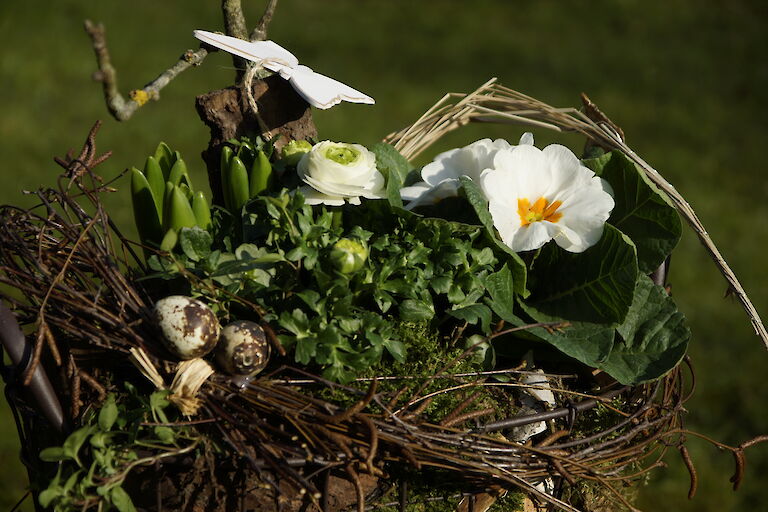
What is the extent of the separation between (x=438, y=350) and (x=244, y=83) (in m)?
0.66

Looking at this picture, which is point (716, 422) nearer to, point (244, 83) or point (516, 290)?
point (516, 290)

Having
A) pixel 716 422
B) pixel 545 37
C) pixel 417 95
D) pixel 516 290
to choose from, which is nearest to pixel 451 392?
pixel 516 290

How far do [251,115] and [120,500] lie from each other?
808mm

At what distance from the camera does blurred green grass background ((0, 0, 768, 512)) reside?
3.28 metres

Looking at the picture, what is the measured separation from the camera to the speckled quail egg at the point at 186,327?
128cm

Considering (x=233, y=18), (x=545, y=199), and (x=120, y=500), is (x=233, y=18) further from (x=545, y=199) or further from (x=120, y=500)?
(x=120, y=500)

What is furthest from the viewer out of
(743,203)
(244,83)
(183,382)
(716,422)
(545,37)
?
(545,37)

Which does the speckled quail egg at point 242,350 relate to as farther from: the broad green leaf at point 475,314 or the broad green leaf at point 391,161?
the broad green leaf at point 391,161

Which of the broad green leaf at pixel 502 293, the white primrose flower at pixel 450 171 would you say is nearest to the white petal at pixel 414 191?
the white primrose flower at pixel 450 171

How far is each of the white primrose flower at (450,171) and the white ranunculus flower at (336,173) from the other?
122 mm

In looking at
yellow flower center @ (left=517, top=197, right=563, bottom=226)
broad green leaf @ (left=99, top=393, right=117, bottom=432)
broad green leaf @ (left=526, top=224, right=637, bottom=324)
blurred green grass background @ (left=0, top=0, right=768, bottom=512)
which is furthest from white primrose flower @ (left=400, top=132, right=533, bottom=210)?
blurred green grass background @ (left=0, top=0, right=768, bottom=512)

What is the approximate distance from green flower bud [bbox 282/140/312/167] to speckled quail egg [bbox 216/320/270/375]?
0.41 m

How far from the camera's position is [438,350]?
150 centimetres

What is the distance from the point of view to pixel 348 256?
1.39 metres
